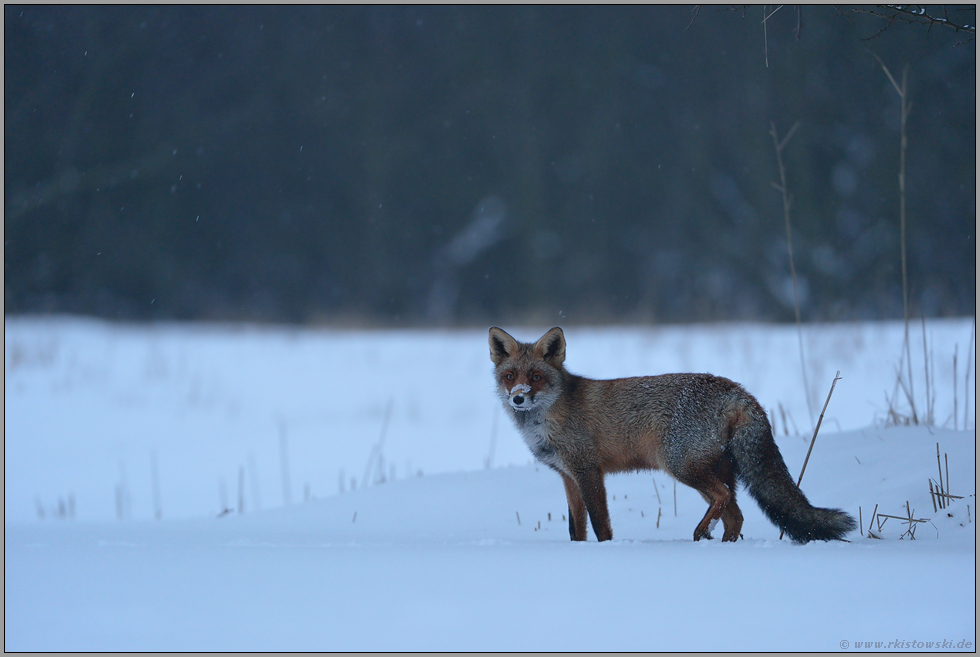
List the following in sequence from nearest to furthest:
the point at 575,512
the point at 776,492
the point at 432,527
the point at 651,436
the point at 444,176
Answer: the point at 776,492
the point at 651,436
the point at 575,512
the point at 432,527
the point at 444,176

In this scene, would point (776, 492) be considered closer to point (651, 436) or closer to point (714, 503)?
point (714, 503)

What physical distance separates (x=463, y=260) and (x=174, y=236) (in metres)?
8.75

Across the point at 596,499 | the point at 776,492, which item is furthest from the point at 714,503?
the point at 596,499

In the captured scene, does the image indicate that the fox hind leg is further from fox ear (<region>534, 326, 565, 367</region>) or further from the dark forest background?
the dark forest background

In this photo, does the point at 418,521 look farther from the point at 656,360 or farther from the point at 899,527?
the point at 656,360

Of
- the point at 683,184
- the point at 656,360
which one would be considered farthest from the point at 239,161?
the point at 656,360

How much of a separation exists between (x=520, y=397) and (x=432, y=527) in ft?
3.72

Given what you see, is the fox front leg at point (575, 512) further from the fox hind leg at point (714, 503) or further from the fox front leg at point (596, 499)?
the fox hind leg at point (714, 503)

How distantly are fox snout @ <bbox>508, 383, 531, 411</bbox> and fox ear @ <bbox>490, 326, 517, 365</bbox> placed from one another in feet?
1.36

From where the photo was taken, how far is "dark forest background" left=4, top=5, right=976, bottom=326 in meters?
17.7

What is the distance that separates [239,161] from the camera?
2286 centimetres

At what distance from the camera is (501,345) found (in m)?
3.99

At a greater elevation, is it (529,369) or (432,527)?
(529,369)

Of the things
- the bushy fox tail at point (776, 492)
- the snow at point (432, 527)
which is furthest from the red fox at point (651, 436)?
the snow at point (432, 527)
